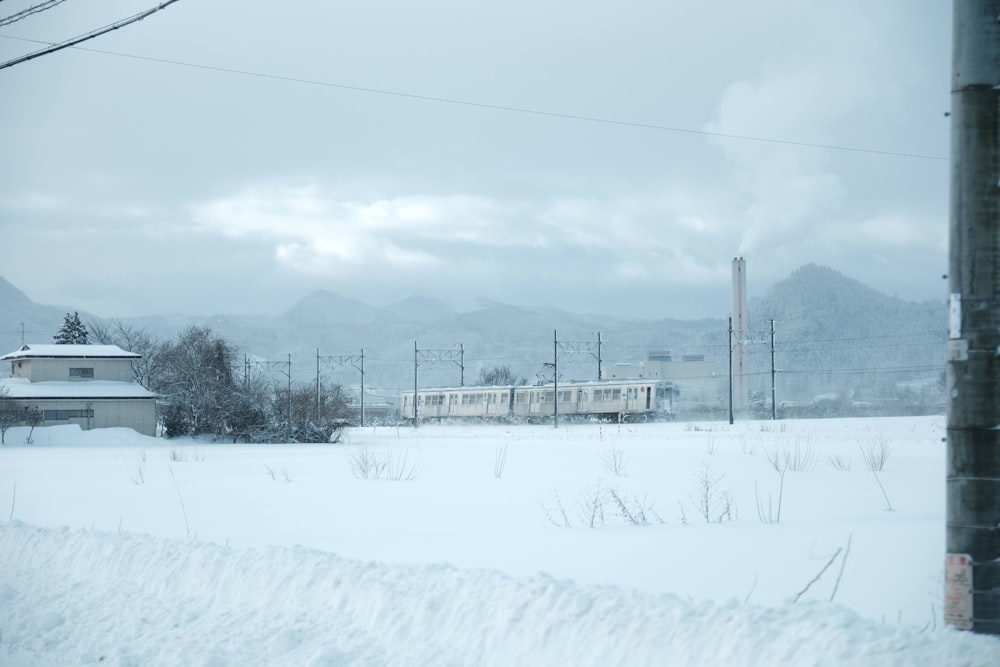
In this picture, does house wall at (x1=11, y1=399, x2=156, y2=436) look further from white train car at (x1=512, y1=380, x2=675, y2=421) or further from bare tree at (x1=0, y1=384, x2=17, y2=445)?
white train car at (x1=512, y1=380, x2=675, y2=421)

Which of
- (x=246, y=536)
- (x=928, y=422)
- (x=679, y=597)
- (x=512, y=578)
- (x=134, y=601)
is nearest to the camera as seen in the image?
Result: (x=679, y=597)

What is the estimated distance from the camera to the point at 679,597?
20.9 ft

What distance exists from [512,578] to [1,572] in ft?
18.5

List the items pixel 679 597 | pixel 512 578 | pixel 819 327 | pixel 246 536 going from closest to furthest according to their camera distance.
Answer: pixel 679 597, pixel 512 578, pixel 246 536, pixel 819 327

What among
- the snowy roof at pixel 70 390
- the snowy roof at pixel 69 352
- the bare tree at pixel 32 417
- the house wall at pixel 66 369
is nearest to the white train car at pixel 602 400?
the snowy roof at pixel 70 390

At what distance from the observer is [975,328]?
5000mm

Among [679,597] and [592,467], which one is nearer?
[679,597]

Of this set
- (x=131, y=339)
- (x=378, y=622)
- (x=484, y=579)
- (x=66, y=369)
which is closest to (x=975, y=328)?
(x=484, y=579)

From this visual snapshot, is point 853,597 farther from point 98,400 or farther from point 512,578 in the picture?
point 98,400

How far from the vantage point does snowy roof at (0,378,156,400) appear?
4856cm

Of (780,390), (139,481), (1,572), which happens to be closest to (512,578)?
(1,572)

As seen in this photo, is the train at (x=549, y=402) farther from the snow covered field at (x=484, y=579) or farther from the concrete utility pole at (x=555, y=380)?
the snow covered field at (x=484, y=579)

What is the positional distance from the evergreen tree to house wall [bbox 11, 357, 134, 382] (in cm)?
A: 3110

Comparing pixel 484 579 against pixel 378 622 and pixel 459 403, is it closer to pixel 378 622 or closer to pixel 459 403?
pixel 378 622
